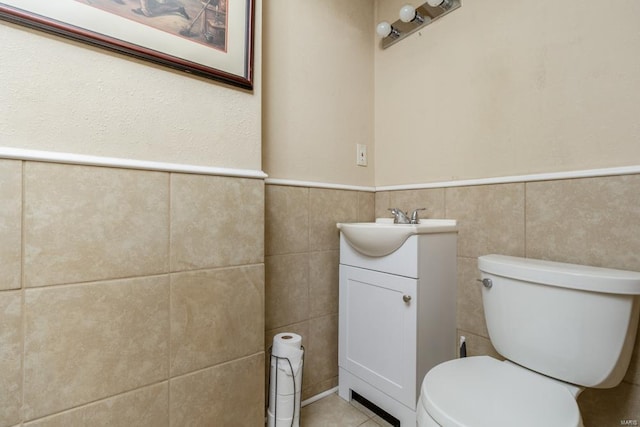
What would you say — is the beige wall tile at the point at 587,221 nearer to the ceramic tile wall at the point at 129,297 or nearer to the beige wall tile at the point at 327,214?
the beige wall tile at the point at 327,214

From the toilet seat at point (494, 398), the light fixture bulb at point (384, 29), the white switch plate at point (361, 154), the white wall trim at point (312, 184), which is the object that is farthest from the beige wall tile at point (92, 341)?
the light fixture bulb at point (384, 29)

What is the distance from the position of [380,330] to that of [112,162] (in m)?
1.13

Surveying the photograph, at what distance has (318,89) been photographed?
1485mm

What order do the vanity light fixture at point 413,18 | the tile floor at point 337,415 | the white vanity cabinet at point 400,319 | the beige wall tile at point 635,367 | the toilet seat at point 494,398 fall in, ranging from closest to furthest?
the toilet seat at point 494,398
the beige wall tile at point 635,367
the white vanity cabinet at point 400,319
the tile floor at point 337,415
the vanity light fixture at point 413,18

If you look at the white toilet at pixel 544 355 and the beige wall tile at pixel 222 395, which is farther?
→ the beige wall tile at pixel 222 395

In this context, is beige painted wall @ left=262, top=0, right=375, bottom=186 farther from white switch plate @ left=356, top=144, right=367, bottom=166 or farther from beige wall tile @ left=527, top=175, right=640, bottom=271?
beige wall tile @ left=527, top=175, right=640, bottom=271

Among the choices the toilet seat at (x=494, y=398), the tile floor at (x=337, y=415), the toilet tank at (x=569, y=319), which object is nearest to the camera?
the toilet seat at (x=494, y=398)

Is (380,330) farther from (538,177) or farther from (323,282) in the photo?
(538,177)

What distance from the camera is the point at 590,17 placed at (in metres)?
1.00

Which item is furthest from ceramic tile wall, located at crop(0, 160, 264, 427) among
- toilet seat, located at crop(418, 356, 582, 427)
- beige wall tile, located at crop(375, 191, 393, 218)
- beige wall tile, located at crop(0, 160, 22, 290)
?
beige wall tile, located at crop(375, 191, 393, 218)

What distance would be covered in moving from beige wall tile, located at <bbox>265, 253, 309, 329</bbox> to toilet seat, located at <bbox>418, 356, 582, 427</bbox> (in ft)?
2.20

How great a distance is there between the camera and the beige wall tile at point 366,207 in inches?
64.6

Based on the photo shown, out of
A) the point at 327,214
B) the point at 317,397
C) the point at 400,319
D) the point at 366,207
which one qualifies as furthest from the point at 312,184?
the point at 317,397

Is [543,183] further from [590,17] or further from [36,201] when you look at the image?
[36,201]
